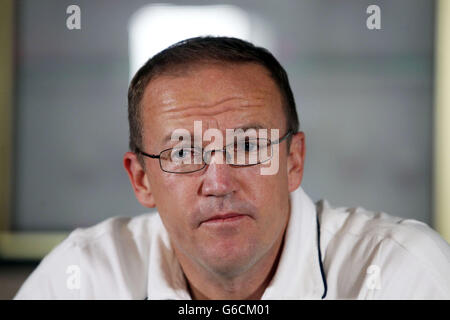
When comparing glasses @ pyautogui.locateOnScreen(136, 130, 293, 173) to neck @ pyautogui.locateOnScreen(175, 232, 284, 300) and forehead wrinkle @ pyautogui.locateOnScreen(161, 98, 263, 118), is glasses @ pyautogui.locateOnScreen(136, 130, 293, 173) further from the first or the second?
neck @ pyautogui.locateOnScreen(175, 232, 284, 300)

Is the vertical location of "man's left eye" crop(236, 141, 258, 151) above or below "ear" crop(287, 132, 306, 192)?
above

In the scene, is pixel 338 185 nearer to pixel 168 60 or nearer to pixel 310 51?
pixel 310 51

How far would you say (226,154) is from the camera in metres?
0.92

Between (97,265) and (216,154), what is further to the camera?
(97,265)

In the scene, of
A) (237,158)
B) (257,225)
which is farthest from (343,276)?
(237,158)

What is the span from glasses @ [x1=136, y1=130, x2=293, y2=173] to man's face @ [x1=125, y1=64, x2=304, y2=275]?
12mm

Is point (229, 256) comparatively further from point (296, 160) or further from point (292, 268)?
point (296, 160)

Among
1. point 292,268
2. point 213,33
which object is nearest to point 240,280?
point 292,268

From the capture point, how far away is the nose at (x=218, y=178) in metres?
0.91

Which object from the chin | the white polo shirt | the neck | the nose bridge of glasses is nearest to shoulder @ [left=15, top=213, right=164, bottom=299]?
the white polo shirt

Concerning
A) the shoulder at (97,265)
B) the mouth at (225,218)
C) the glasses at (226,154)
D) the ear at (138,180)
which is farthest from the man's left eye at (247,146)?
the shoulder at (97,265)

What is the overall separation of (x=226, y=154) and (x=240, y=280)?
0.32m

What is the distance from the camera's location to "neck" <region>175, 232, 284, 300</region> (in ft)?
3.50

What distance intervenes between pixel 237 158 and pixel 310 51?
15.8 inches
